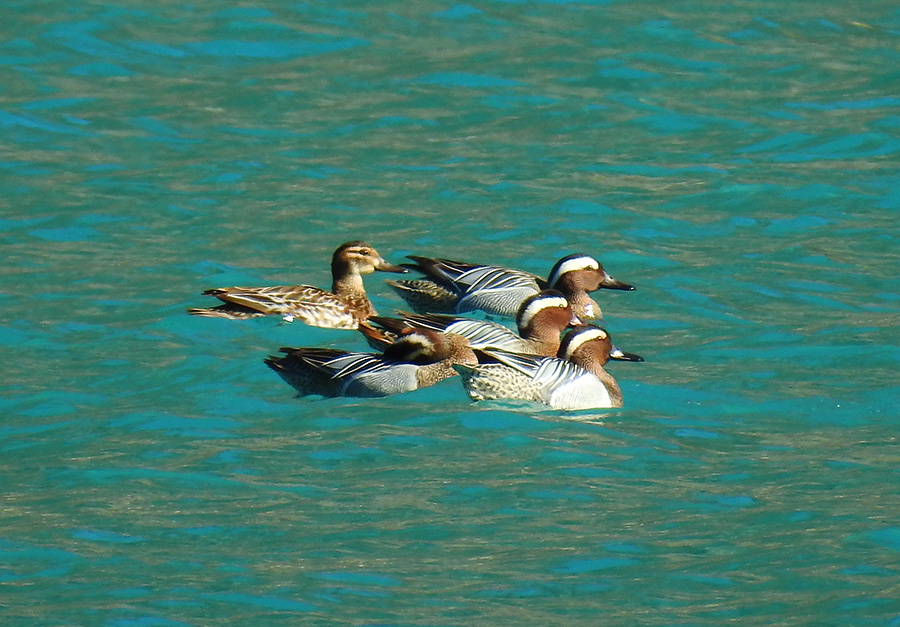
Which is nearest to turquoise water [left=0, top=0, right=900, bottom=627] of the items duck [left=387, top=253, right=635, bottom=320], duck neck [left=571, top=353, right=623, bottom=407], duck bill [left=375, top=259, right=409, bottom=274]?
duck neck [left=571, top=353, right=623, bottom=407]

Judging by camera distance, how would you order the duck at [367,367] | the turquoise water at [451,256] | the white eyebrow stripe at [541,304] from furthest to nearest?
the white eyebrow stripe at [541,304] → the duck at [367,367] → the turquoise water at [451,256]

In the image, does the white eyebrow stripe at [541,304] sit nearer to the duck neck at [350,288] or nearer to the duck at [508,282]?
the duck at [508,282]

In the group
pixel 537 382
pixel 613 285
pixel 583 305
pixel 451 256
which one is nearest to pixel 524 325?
pixel 583 305

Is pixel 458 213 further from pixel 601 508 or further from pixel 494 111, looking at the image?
pixel 601 508

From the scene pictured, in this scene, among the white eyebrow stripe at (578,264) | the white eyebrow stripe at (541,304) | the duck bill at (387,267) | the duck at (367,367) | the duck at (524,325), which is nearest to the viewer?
the duck at (367,367)

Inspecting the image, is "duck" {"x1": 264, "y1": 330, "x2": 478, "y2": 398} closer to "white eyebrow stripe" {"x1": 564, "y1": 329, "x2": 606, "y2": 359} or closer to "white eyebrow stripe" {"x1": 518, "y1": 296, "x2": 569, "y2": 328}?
"white eyebrow stripe" {"x1": 564, "y1": 329, "x2": 606, "y2": 359}

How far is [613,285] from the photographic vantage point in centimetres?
1288

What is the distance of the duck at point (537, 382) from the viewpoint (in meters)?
10.7

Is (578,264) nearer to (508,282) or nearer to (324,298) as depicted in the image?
(508,282)

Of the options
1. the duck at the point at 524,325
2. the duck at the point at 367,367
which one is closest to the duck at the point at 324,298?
the duck at the point at 524,325

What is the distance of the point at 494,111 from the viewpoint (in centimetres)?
1666

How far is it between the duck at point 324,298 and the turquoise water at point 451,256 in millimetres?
159

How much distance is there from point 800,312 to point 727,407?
6.84 ft

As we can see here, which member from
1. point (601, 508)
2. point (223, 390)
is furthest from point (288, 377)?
point (601, 508)
